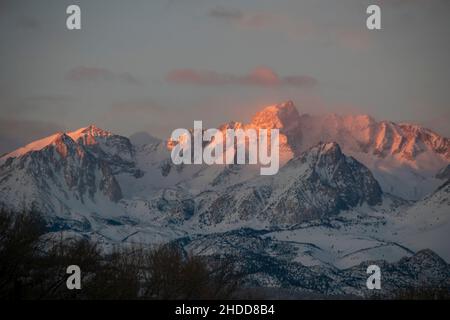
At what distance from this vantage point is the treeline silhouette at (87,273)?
16275 centimetres

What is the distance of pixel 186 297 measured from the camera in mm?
177375

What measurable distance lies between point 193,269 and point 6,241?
2841cm

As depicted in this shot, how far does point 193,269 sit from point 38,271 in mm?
22954

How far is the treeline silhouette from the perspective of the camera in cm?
16275

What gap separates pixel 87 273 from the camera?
175875mm
